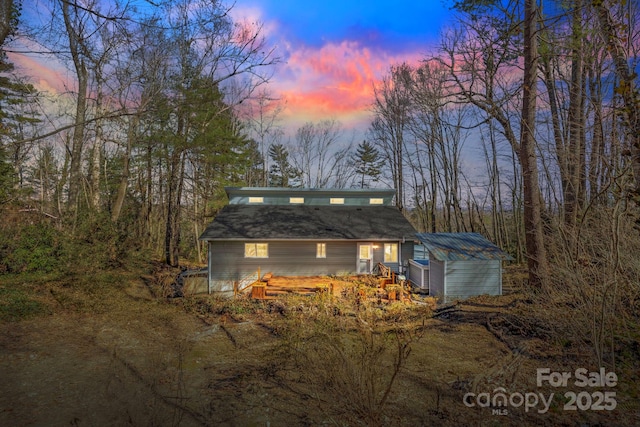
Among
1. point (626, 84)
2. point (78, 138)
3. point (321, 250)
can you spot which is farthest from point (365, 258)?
point (78, 138)

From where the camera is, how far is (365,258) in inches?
635

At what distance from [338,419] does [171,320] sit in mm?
7699

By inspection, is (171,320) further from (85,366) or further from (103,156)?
(103,156)

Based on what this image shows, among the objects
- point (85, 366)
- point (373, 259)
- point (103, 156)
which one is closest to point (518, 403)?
point (85, 366)

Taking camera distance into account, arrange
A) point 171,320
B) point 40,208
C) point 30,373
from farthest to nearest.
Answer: point 40,208, point 171,320, point 30,373

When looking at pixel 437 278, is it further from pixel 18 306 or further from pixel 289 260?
pixel 18 306

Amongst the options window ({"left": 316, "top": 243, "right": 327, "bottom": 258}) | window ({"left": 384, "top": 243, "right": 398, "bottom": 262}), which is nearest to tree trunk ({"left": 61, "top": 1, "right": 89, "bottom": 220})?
window ({"left": 316, "top": 243, "right": 327, "bottom": 258})

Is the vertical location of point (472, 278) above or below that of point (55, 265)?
below

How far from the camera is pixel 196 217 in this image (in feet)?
78.9

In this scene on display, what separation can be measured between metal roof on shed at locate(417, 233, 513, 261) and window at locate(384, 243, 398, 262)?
64.8 inches

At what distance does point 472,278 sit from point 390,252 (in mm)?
4292

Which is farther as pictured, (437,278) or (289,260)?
(289,260)

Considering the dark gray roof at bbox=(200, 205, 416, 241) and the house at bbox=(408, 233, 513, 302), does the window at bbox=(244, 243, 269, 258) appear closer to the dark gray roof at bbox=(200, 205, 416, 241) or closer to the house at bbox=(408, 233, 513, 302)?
the dark gray roof at bbox=(200, 205, 416, 241)

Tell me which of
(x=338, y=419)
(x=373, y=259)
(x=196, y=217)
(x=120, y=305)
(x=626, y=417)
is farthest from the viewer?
(x=196, y=217)
